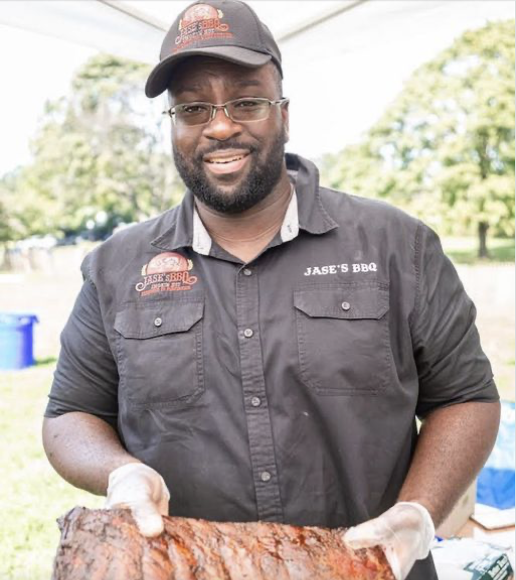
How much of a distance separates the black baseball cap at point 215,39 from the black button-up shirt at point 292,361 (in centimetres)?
46

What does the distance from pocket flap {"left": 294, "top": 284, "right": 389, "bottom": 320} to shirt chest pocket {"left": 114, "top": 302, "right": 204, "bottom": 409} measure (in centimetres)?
31

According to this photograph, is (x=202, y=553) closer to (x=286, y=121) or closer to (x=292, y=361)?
(x=292, y=361)

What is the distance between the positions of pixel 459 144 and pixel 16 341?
49.4ft

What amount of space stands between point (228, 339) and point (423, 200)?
18362 millimetres

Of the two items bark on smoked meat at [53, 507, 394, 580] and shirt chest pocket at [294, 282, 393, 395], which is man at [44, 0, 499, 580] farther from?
bark on smoked meat at [53, 507, 394, 580]

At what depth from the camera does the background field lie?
196 inches

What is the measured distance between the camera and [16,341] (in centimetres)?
821

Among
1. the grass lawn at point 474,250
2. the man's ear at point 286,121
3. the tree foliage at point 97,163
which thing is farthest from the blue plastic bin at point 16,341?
the tree foliage at point 97,163

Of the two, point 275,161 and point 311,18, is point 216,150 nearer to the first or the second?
point 275,161

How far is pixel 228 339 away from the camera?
193 centimetres

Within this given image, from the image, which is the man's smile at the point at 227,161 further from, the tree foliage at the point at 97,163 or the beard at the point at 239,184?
the tree foliage at the point at 97,163

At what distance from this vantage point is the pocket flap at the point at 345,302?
1.93 metres

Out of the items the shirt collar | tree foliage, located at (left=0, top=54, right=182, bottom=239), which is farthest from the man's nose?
tree foliage, located at (left=0, top=54, right=182, bottom=239)

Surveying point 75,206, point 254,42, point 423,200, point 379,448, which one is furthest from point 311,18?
point 75,206
